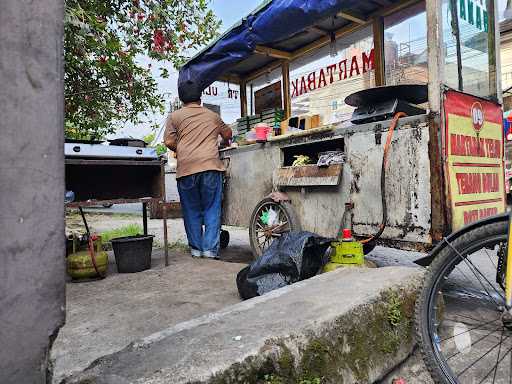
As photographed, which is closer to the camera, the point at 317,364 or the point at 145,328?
the point at 317,364

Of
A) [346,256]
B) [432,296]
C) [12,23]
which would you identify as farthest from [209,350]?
[346,256]

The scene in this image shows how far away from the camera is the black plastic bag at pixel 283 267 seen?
254 centimetres

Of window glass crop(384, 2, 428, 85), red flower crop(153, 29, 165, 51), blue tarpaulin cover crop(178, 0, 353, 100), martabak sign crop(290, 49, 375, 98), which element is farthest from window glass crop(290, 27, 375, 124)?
red flower crop(153, 29, 165, 51)

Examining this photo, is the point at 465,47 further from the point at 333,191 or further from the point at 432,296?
the point at 432,296

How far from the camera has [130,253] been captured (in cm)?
352

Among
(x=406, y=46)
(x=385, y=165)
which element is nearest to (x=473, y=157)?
(x=385, y=165)

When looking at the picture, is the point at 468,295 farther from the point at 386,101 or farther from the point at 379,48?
the point at 379,48

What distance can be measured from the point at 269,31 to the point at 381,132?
162 cm

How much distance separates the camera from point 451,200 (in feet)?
9.03

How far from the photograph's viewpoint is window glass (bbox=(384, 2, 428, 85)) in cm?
445

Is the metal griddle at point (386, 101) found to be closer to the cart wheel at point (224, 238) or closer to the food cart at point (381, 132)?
the food cart at point (381, 132)

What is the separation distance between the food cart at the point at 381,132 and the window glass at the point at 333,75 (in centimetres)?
2

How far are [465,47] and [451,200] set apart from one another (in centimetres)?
160

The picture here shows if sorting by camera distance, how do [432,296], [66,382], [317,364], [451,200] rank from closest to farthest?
[66,382] < [317,364] < [432,296] < [451,200]
